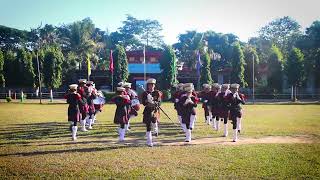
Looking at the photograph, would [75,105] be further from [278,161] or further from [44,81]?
[44,81]

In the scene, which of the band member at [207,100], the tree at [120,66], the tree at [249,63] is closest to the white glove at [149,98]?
the band member at [207,100]

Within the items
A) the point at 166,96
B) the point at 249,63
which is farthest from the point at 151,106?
the point at 249,63

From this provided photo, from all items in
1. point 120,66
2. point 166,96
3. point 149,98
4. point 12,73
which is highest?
point 120,66

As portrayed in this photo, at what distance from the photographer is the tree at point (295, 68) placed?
45591 millimetres

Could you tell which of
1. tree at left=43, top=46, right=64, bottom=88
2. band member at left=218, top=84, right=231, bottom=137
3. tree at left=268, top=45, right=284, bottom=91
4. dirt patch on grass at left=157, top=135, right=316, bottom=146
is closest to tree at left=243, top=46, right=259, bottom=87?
tree at left=268, top=45, right=284, bottom=91

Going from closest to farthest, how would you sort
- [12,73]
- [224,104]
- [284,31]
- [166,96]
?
[224,104]
[12,73]
[284,31]
[166,96]

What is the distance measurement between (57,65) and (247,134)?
35.1m

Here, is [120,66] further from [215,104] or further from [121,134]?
[121,134]

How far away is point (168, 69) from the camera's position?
4884 cm

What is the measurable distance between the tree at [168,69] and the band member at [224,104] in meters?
31.7

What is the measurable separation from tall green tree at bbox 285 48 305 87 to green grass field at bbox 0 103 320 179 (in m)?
30.5

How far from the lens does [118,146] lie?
1324cm

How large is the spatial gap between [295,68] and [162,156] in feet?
127

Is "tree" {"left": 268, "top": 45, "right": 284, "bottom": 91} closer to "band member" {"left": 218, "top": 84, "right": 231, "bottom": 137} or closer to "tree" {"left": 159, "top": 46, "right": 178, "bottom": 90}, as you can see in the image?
"tree" {"left": 159, "top": 46, "right": 178, "bottom": 90}
